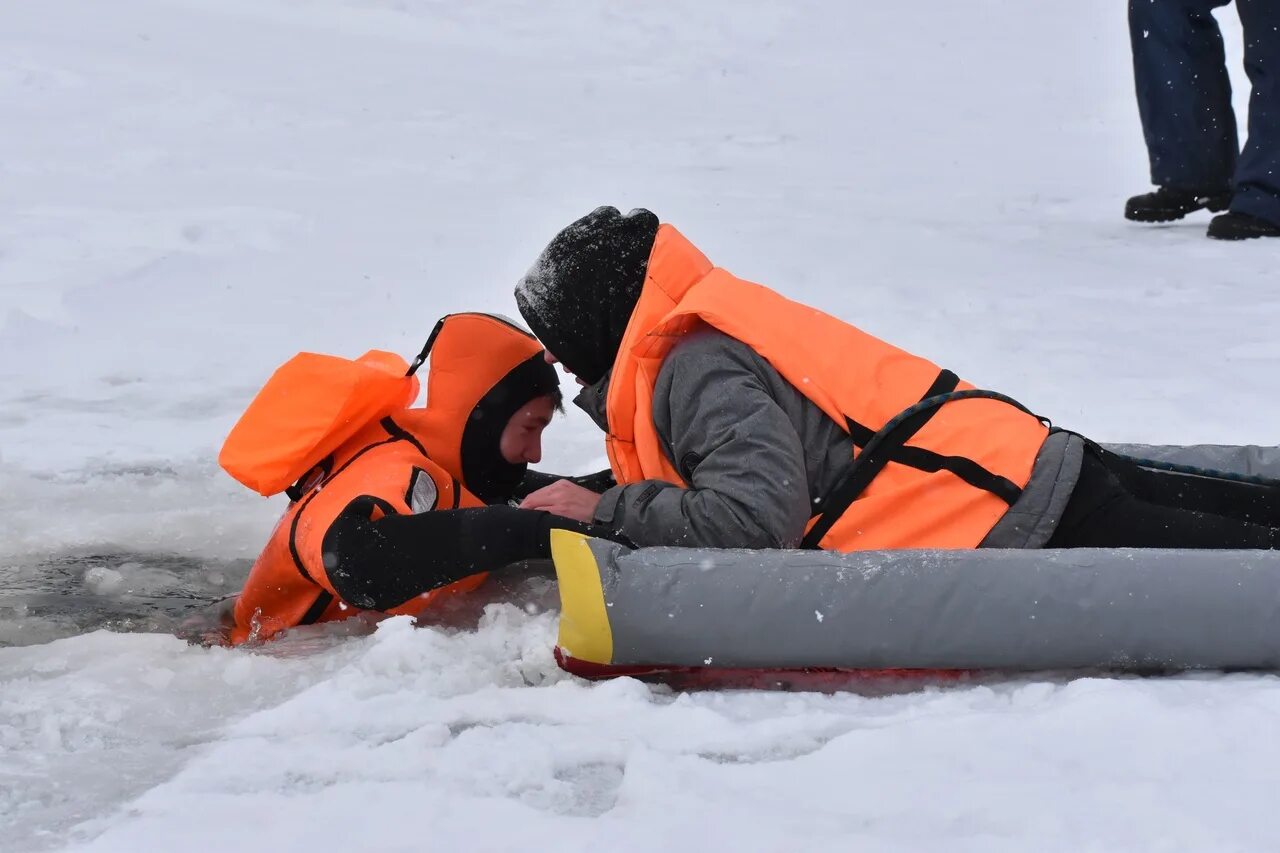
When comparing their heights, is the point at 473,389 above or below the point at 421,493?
above

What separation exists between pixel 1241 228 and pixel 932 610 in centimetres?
521

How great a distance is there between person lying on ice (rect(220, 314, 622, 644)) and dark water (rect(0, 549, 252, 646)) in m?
0.28

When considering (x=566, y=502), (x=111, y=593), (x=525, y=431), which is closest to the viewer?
(x=566, y=502)

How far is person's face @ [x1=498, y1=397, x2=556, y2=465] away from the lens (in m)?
3.37

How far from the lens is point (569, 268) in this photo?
2.84 m

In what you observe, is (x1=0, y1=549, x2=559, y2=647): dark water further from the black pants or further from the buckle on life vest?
the black pants

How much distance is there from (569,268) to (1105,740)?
136cm

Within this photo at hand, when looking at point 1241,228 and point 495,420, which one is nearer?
point 495,420

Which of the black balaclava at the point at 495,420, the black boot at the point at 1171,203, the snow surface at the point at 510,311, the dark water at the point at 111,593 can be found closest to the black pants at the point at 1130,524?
the snow surface at the point at 510,311

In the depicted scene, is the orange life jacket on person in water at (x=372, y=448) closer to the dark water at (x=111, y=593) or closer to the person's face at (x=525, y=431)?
the person's face at (x=525, y=431)

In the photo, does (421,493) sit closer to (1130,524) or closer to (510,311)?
(1130,524)

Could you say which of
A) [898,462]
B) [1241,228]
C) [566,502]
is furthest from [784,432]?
[1241,228]

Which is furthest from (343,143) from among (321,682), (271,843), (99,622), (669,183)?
(271,843)

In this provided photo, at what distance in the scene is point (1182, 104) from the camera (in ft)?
23.1
